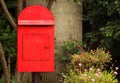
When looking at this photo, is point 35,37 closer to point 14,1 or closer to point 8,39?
point 8,39

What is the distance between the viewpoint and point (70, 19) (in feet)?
32.5

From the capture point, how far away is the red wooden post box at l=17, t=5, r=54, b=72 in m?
5.54

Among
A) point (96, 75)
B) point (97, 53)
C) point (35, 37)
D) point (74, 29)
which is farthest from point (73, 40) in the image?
point (35, 37)

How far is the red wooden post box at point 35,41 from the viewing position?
5.54 meters

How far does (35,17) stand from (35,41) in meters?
0.38

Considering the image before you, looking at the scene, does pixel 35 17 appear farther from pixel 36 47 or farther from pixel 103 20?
pixel 103 20

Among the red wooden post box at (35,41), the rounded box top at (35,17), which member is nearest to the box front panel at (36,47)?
the red wooden post box at (35,41)

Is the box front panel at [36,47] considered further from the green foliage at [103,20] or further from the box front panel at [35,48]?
the green foliage at [103,20]

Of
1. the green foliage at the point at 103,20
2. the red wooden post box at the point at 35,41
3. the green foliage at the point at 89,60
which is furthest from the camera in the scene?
the green foliage at the point at 103,20

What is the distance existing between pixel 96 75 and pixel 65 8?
325 cm

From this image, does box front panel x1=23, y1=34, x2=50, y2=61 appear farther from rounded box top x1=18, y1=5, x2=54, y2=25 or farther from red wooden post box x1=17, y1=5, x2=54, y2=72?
rounded box top x1=18, y1=5, x2=54, y2=25

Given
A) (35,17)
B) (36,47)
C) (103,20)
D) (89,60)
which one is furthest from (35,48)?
(103,20)

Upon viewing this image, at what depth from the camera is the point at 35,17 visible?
18.4ft

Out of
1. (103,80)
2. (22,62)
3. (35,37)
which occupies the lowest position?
(103,80)
